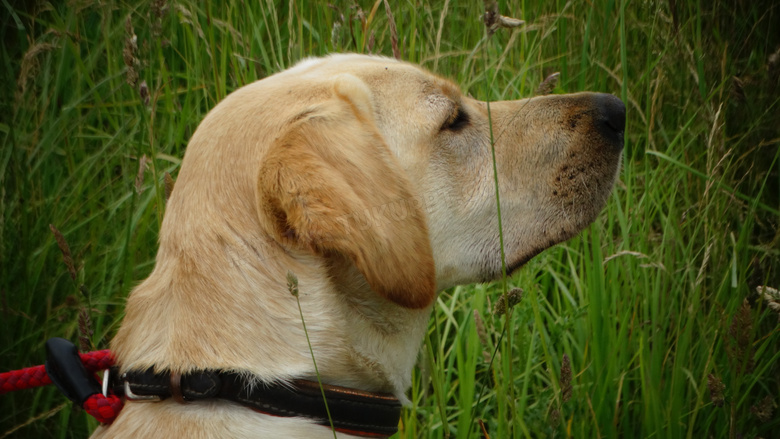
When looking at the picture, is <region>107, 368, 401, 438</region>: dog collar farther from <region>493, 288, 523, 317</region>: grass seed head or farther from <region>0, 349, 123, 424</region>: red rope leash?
<region>493, 288, 523, 317</region>: grass seed head

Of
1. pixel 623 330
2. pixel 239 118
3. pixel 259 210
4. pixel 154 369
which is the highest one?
pixel 239 118

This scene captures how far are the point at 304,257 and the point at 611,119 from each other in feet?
4.20

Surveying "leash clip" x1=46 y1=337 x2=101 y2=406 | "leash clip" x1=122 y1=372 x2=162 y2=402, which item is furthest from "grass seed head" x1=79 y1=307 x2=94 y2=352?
"leash clip" x1=122 y1=372 x2=162 y2=402

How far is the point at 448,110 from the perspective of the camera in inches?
89.4

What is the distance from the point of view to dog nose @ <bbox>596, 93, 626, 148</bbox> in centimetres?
241

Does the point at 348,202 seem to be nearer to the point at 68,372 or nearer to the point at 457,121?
the point at 457,121

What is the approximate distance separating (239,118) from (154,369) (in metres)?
0.73

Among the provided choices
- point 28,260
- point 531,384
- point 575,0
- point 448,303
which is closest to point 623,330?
point 531,384

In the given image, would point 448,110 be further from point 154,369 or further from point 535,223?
point 154,369

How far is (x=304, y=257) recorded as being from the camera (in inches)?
70.5

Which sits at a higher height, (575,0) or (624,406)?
(575,0)

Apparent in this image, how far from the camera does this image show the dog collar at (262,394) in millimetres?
1626

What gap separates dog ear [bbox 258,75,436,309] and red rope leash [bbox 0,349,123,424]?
63 centimetres

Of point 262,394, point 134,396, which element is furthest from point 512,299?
point 134,396
